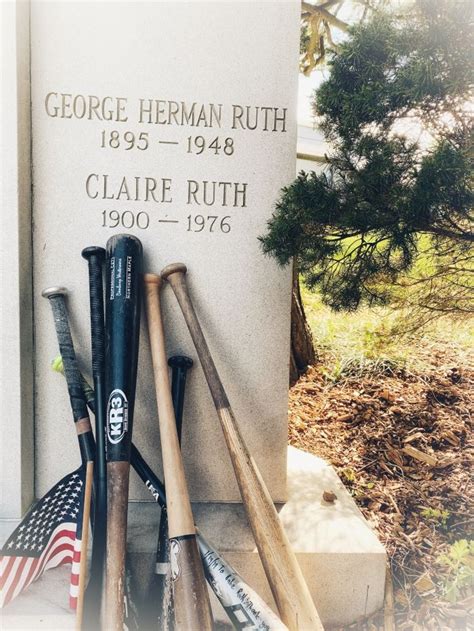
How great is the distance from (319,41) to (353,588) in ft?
13.1

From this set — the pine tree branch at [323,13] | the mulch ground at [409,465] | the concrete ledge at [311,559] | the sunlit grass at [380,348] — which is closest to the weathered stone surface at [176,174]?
Result: the concrete ledge at [311,559]

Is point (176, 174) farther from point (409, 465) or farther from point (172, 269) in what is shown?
point (409, 465)

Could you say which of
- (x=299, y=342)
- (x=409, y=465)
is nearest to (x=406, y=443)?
(x=409, y=465)

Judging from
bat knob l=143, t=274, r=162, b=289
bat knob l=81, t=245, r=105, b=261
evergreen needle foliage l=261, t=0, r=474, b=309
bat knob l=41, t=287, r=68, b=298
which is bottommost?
bat knob l=41, t=287, r=68, b=298

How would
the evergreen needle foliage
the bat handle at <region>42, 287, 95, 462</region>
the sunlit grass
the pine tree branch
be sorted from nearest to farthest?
the evergreen needle foliage, the bat handle at <region>42, 287, 95, 462</region>, the pine tree branch, the sunlit grass

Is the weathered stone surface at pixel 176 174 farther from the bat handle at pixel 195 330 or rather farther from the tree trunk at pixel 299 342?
the tree trunk at pixel 299 342

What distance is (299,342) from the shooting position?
4.46 m

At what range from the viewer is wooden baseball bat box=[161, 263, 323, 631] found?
1819 mm

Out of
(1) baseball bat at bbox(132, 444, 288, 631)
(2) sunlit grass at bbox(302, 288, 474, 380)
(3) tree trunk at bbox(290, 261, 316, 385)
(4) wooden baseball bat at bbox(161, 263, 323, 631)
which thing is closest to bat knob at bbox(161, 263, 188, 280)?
(4) wooden baseball bat at bbox(161, 263, 323, 631)

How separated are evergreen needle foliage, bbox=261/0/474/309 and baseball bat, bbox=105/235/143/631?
1.85 feet

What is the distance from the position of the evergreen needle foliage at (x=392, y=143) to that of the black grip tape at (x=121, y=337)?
1.81 feet

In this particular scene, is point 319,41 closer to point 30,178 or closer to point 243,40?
point 243,40

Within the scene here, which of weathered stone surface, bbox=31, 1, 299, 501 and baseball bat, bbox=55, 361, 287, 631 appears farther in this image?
weathered stone surface, bbox=31, 1, 299, 501

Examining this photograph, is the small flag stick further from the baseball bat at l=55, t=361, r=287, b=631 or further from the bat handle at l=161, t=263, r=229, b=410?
the bat handle at l=161, t=263, r=229, b=410
